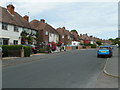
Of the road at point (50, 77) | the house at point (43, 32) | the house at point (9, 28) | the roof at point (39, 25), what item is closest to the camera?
the road at point (50, 77)

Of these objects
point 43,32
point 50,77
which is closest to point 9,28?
point 43,32

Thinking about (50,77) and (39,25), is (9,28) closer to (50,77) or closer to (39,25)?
(39,25)

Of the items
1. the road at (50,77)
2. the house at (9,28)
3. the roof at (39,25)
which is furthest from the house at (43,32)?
the road at (50,77)

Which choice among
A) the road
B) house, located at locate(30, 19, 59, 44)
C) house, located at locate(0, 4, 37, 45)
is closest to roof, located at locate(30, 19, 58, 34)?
house, located at locate(30, 19, 59, 44)

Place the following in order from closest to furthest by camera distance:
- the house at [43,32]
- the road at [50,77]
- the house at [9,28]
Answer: the road at [50,77] < the house at [9,28] < the house at [43,32]

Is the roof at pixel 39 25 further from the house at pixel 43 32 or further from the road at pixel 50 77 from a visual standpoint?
the road at pixel 50 77

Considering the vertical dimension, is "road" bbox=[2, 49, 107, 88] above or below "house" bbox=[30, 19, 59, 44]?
below

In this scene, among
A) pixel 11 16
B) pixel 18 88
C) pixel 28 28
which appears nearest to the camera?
pixel 18 88

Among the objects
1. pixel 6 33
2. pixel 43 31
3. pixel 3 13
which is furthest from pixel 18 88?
pixel 43 31

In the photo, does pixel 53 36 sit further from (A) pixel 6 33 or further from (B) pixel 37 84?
(B) pixel 37 84

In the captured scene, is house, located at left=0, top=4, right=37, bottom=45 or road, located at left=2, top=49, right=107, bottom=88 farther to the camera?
house, located at left=0, top=4, right=37, bottom=45

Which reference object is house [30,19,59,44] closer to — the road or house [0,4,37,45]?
house [0,4,37,45]

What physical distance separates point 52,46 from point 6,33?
9250 mm

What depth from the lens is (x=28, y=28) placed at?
33875 millimetres
